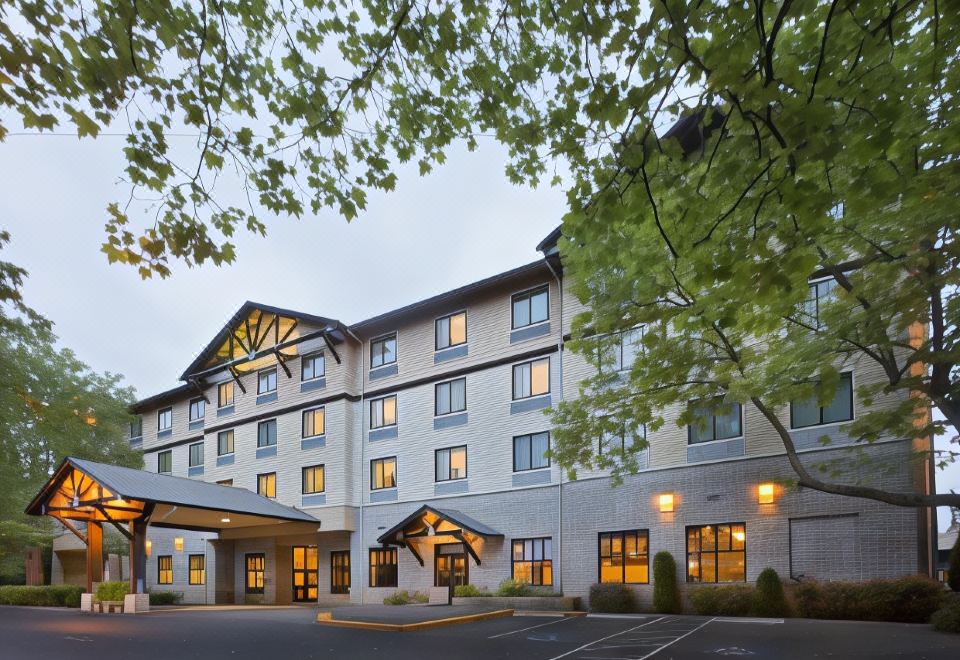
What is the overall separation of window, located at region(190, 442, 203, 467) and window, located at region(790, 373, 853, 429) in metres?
30.2

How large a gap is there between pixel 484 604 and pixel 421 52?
64.7 ft

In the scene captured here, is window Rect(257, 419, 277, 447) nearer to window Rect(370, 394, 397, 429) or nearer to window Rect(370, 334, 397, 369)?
window Rect(370, 394, 397, 429)

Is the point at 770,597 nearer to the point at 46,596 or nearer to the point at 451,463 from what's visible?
the point at 451,463

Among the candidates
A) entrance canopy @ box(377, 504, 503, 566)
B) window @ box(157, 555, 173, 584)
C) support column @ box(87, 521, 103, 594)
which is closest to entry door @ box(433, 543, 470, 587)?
entrance canopy @ box(377, 504, 503, 566)

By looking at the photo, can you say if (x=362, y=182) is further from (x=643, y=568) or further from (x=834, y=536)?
(x=643, y=568)

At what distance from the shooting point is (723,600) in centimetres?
1886

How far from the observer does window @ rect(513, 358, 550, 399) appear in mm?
24859

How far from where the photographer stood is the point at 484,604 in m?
22.8

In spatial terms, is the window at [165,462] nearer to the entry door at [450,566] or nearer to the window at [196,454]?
the window at [196,454]

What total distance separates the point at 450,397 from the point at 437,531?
5.07m

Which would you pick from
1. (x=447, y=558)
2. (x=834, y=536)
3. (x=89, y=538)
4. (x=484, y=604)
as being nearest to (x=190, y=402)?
(x=89, y=538)

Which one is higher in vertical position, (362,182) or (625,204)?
(362,182)

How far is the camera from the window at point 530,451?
24469 mm

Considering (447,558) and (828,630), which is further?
(447,558)
